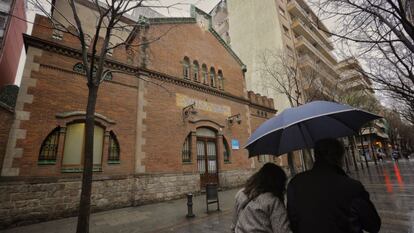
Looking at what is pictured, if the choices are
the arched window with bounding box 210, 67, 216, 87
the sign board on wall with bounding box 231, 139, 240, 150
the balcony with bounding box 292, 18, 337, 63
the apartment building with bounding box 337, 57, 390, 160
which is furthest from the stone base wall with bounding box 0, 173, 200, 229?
the balcony with bounding box 292, 18, 337, 63

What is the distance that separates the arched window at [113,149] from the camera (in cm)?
942

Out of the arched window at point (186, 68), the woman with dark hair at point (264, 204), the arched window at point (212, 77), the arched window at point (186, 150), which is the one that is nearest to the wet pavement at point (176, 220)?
the arched window at point (186, 150)

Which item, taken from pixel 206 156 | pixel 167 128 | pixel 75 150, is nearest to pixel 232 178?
pixel 206 156

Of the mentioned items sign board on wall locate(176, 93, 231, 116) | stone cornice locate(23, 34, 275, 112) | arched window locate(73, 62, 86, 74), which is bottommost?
sign board on wall locate(176, 93, 231, 116)

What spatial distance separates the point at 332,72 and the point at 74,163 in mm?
30802

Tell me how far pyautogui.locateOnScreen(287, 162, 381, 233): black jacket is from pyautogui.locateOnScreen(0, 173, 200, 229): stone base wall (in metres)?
8.64

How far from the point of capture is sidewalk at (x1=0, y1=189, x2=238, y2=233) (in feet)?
20.5

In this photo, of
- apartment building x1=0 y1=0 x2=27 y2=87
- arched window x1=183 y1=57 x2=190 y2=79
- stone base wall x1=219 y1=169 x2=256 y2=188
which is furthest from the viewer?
arched window x1=183 y1=57 x2=190 y2=79

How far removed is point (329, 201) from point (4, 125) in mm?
9901

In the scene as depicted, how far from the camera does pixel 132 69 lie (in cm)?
1101

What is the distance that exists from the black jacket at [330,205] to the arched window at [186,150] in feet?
33.4

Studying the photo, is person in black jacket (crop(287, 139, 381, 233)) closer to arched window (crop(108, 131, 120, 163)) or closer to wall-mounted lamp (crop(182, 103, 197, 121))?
arched window (crop(108, 131, 120, 163))

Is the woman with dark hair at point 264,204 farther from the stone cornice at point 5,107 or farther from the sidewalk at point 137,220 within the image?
the stone cornice at point 5,107

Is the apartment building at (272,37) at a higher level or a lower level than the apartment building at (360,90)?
higher
